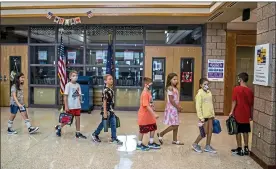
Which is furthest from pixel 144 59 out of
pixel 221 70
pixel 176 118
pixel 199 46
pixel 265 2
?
pixel 265 2

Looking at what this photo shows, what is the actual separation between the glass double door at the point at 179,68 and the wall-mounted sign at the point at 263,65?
4.45 metres

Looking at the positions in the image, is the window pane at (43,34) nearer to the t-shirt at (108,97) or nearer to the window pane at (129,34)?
the window pane at (129,34)

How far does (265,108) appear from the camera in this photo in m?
4.07

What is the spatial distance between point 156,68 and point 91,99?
83.8 inches

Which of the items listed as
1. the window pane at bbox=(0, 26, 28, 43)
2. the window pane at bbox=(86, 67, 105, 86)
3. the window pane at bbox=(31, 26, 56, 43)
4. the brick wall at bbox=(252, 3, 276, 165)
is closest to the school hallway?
the brick wall at bbox=(252, 3, 276, 165)

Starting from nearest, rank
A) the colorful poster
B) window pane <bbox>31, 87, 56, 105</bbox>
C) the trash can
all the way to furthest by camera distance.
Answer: the colorful poster → the trash can → window pane <bbox>31, 87, 56, 105</bbox>

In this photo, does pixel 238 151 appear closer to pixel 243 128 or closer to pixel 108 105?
pixel 243 128

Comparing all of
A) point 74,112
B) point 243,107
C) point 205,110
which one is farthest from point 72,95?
point 243,107

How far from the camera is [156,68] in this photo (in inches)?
353

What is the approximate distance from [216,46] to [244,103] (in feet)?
13.0

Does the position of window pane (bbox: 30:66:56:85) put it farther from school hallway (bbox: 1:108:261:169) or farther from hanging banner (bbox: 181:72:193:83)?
hanging banner (bbox: 181:72:193:83)

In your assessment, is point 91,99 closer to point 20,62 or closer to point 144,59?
point 144,59

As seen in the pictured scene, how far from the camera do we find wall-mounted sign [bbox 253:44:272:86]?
3.94 metres

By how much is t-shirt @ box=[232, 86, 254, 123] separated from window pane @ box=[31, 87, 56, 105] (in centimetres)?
623
